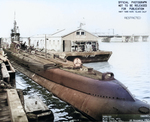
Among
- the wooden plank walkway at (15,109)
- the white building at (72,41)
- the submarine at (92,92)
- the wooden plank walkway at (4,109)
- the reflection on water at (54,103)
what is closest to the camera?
the wooden plank walkway at (15,109)

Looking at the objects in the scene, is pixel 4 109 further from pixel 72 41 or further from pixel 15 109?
pixel 72 41

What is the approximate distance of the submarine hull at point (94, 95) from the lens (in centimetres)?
814

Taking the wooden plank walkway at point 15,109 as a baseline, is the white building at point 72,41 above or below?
above

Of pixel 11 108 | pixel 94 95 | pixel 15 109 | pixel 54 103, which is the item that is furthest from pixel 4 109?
pixel 54 103

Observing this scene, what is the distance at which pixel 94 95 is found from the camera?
30.4 ft

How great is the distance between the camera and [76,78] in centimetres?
1051

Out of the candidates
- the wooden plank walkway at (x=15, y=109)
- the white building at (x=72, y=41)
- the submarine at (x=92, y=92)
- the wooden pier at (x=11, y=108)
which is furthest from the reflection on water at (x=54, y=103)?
the white building at (x=72, y=41)

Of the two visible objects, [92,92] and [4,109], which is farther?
[92,92]

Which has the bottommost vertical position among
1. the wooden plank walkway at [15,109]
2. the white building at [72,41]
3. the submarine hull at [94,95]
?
the submarine hull at [94,95]

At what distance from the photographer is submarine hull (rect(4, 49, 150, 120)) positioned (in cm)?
814

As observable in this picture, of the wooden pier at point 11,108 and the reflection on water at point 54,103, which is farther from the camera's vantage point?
the reflection on water at point 54,103

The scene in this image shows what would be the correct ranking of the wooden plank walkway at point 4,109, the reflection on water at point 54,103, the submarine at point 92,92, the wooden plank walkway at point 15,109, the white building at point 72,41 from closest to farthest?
1. the wooden plank walkway at point 15,109
2. the wooden plank walkway at point 4,109
3. the submarine at point 92,92
4. the reflection on water at point 54,103
5. the white building at point 72,41

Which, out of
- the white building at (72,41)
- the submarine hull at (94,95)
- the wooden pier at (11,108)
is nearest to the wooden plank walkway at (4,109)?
the wooden pier at (11,108)

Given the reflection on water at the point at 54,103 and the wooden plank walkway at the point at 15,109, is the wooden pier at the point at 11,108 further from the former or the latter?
the reflection on water at the point at 54,103
